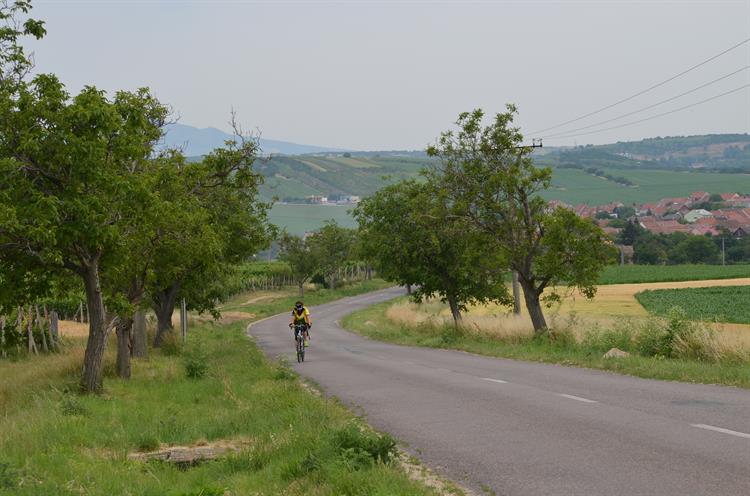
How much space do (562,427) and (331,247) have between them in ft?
327

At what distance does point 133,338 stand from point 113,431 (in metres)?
15.7

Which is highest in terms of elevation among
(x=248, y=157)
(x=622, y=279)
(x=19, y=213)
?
(x=248, y=157)

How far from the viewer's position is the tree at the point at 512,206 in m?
29.6

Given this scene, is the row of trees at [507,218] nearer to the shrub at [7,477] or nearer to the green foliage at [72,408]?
the green foliage at [72,408]

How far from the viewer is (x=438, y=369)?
70.8 ft

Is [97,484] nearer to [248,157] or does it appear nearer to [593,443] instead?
[593,443]

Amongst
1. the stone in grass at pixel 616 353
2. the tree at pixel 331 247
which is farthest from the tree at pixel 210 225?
the tree at pixel 331 247

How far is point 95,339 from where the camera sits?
17.6 meters

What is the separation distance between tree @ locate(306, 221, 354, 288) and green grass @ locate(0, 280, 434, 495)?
8640cm

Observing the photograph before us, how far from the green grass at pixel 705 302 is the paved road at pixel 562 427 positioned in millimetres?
29535

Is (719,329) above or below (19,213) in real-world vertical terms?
below

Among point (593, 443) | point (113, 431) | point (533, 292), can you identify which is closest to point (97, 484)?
point (113, 431)

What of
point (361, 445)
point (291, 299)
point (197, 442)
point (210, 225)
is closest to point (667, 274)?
point (291, 299)

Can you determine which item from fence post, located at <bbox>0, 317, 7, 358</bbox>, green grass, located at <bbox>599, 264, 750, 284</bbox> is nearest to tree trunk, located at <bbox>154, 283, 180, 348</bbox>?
fence post, located at <bbox>0, 317, 7, 358</bbox>
